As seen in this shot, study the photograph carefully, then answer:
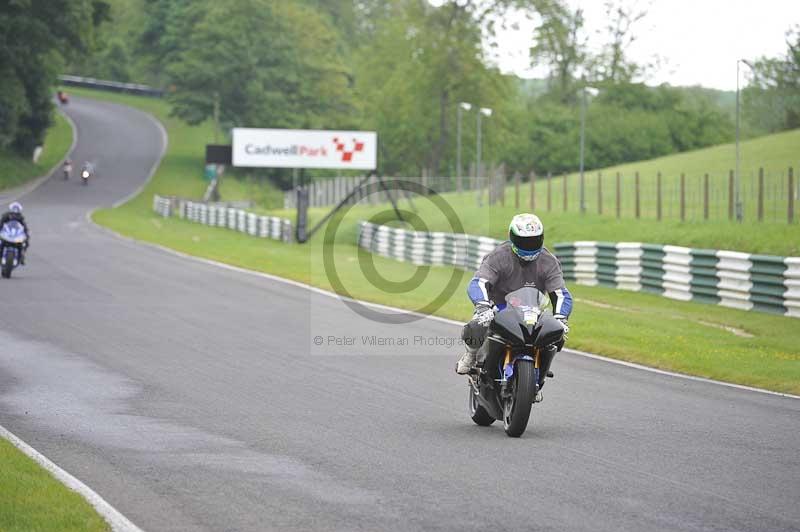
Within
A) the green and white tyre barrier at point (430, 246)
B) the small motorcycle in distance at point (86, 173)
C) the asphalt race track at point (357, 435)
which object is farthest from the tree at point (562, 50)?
the asphalt race track at point (357, 435)

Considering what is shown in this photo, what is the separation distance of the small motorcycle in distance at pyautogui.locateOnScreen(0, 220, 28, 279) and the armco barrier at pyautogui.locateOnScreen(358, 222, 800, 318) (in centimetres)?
1216

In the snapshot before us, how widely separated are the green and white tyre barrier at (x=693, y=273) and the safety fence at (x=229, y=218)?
20.9 m

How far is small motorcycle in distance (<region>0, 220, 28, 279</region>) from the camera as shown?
93.6ft

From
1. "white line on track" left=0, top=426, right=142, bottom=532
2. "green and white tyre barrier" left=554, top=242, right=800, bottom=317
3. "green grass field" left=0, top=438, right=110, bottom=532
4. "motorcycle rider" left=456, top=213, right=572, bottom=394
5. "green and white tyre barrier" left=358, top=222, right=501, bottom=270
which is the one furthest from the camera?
"green and white tyre barrier" left=358, top=222, right=501, bottom=270

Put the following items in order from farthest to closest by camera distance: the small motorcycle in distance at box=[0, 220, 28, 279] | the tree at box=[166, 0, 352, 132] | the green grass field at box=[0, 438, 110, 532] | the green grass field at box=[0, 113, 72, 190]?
the tree at box=[166, 0, 352, 132]
the green grass field at box=[0, 113, 72, 190]
the small motorcycle in distance at box=[0, 220, 28, 279]
the green grass field at box=[0, 438, 110, 532]

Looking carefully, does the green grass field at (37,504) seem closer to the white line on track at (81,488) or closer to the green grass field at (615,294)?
the white line on track at (81,488)

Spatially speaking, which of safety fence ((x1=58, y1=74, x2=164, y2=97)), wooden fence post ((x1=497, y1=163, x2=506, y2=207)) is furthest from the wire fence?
safety fence ((x1=58, y1=74, x2=164, y2=97))

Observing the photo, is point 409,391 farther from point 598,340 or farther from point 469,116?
point 469,116

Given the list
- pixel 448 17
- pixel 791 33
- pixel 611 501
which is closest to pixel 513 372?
pixel 611 501

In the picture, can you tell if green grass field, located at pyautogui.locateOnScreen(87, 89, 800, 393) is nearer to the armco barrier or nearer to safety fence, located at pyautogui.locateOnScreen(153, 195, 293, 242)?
the armco barrier

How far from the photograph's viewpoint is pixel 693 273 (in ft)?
83.5

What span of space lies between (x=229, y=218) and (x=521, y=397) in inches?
1933

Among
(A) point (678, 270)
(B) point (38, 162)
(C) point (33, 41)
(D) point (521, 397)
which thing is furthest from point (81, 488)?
(B) point (38, 162)

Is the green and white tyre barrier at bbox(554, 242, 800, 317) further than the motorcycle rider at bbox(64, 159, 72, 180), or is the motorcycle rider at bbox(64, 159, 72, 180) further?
the motorcycle rider at bbox(64, 159, 72, 180)
